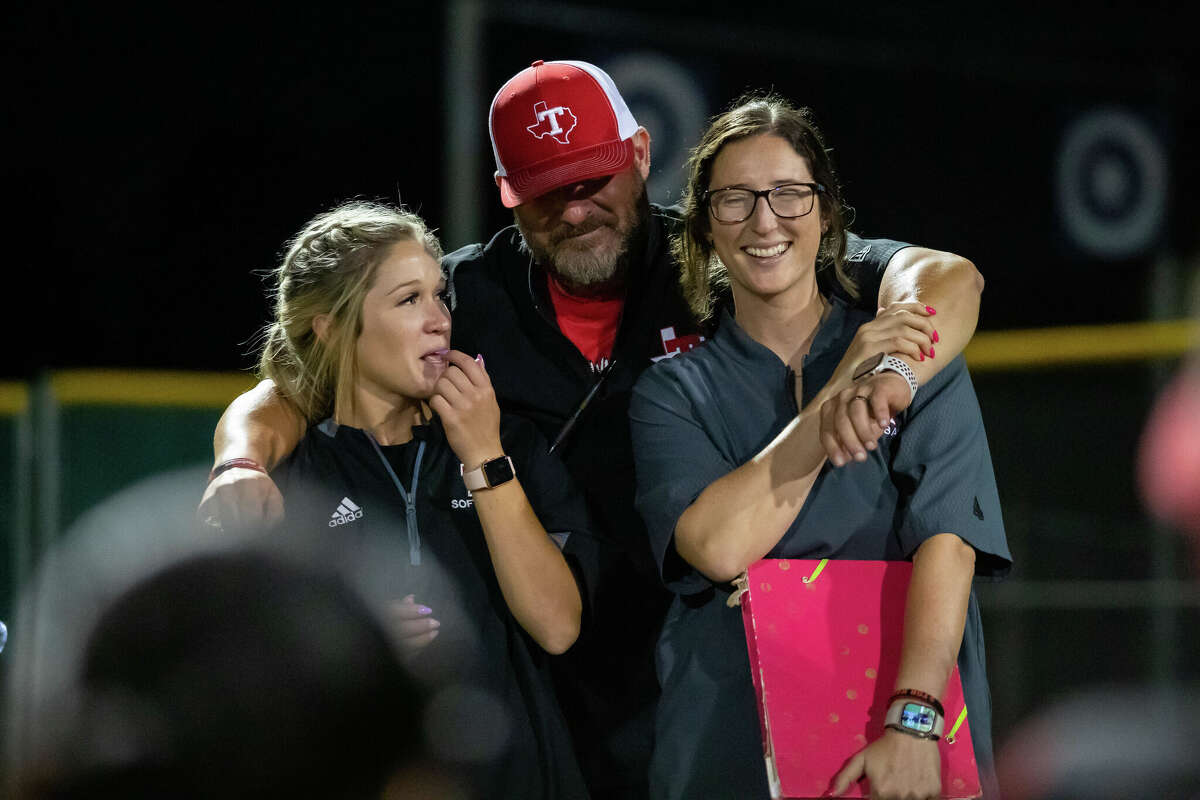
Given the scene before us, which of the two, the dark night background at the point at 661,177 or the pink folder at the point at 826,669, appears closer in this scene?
the pink folder at the point at 826,669

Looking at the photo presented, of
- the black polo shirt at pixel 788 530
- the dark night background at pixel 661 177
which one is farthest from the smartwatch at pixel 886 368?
the dark night background at pixel 661 177

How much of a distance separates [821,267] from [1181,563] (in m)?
4.16

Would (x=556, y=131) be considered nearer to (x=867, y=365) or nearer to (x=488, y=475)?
(x=488, y=475)

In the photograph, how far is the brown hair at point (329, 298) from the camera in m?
2.63

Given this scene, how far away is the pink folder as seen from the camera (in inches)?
81.5

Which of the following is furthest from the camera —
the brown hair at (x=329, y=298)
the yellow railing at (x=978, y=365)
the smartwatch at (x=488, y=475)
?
the yellow railing at (x=978, y=365)

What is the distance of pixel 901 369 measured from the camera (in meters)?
2.15

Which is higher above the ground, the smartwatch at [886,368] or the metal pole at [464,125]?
the metal pole at [464,125]

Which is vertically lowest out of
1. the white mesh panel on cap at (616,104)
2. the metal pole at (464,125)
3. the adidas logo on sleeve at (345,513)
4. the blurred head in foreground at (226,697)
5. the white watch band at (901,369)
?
the blurred head in foreground at (226,697)

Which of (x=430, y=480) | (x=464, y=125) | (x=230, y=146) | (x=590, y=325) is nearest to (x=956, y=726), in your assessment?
(x=430, y=480)

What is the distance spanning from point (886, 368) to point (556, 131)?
1.08 metres

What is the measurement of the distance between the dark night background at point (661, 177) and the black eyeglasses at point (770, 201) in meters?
2.08

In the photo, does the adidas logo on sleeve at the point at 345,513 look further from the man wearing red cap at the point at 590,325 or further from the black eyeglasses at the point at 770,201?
the black eyeglasses at the point at 770,201

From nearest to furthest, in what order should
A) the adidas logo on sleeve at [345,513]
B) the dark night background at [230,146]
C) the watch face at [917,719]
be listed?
the watch face at [917,719]
the adidas logo on sleeve at [345,513]
the dark night background at [230,146]
